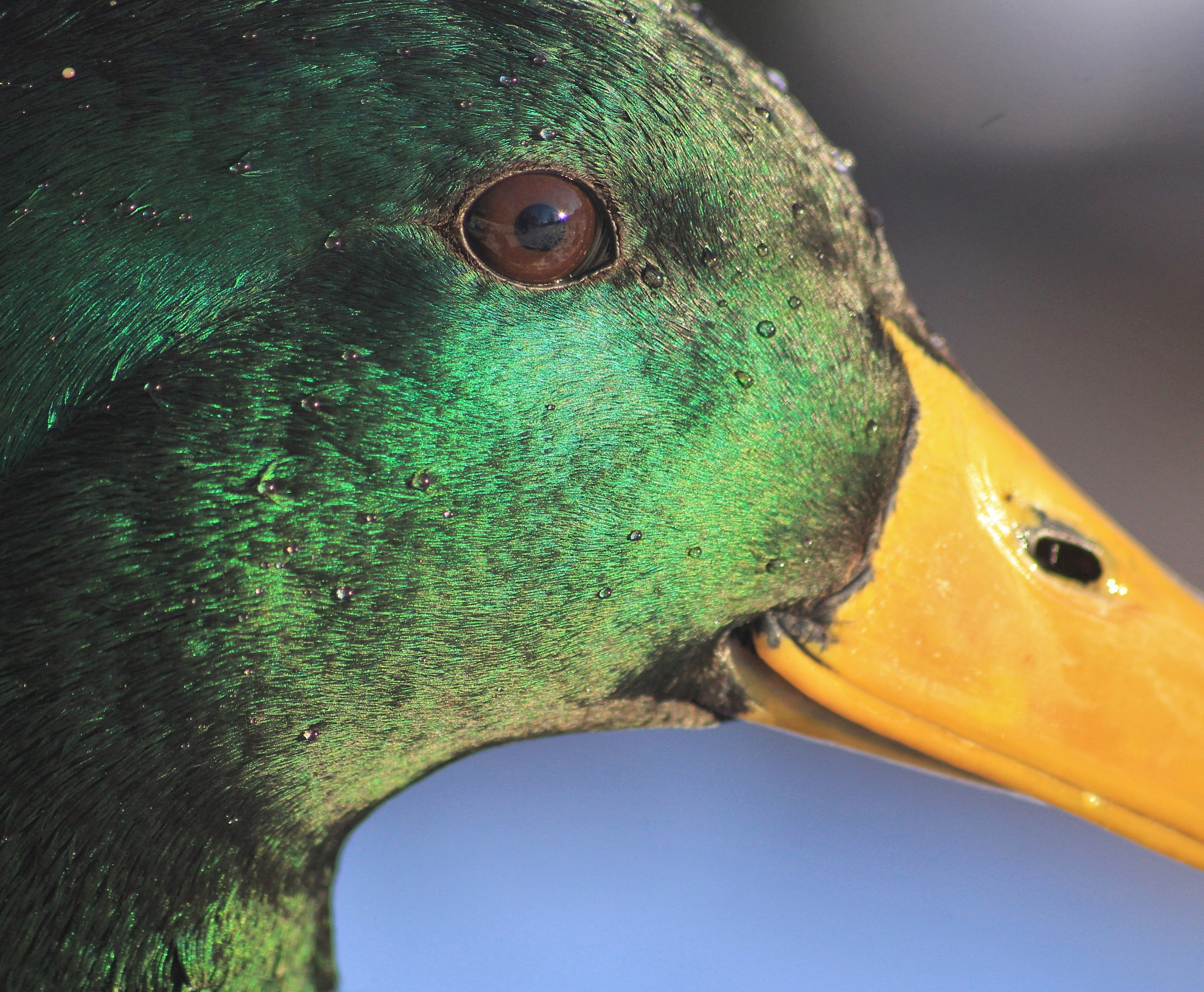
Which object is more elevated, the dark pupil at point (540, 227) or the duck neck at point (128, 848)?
the dark pupil at point (540, 227)

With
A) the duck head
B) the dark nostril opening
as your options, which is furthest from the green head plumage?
the dark nostril opening

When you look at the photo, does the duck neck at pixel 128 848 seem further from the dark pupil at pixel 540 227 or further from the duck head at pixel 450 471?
the dark pupil at pixel 540 227

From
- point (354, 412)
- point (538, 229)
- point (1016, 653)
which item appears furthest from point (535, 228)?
point (1016, 653)

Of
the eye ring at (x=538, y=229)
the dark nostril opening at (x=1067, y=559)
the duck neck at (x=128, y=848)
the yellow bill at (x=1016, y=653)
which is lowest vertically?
the duck neck at (x=128, y=848)

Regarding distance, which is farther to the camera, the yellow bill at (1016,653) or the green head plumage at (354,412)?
the yellow bill at (1016,653)

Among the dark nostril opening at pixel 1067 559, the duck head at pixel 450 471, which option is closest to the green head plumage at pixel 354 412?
the duck head at pixel 450 471

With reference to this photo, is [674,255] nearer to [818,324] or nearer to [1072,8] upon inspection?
[818,324]

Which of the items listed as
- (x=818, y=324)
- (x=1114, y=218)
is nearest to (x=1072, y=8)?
(x=1114, y=218)
